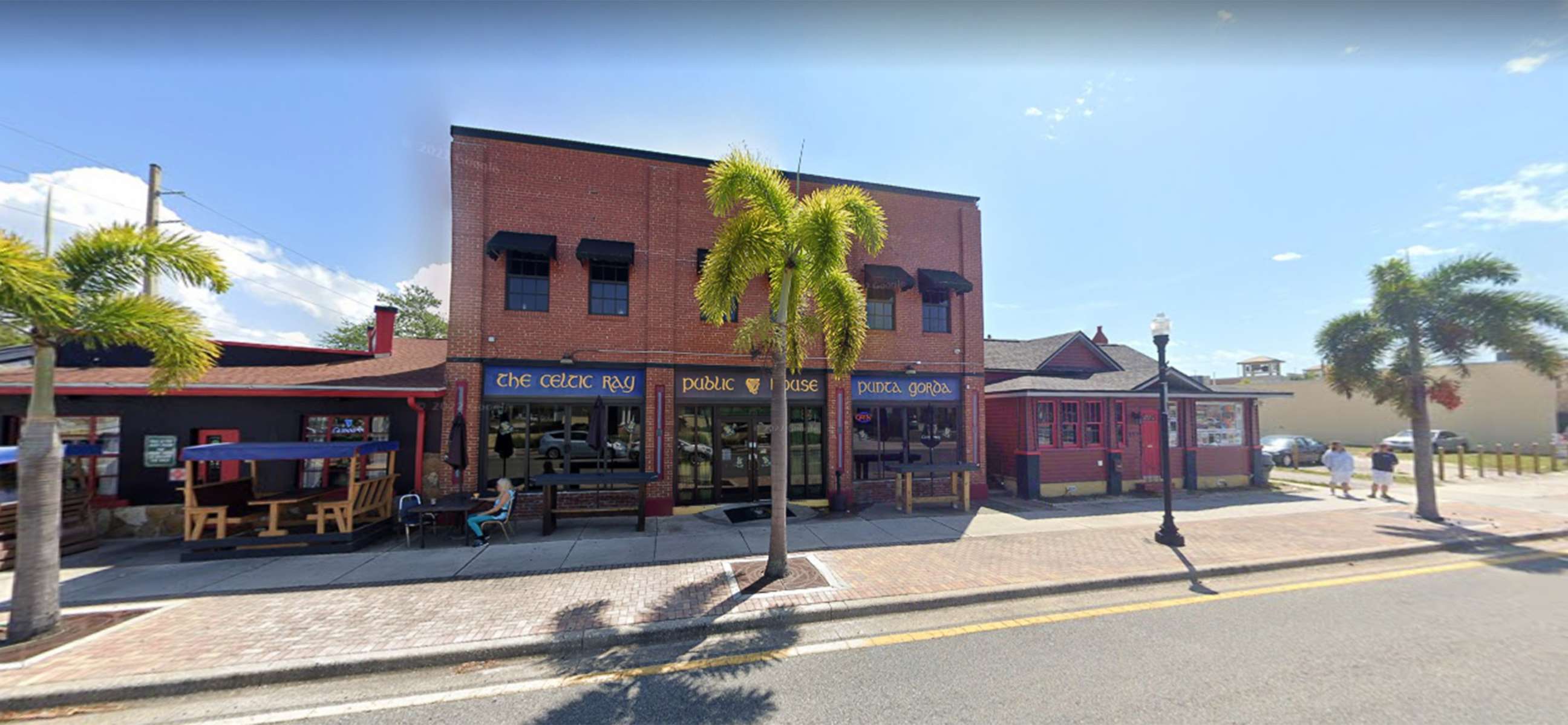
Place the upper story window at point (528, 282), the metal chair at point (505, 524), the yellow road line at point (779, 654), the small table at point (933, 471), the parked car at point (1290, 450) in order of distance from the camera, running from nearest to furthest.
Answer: the yellow road line at point (779, 654) → the metal chair at point (505, 524) → the upper story window at point (528, 282) → the small table at point (933, 471) → the parked car at point (1290, 450)

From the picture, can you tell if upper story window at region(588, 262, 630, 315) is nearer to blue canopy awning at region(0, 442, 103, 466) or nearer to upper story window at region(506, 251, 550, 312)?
upper story window at region(506, 251, 550, 312)

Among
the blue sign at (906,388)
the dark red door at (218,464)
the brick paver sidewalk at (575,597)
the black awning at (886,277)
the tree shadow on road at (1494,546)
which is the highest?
the black awning at (886,277)

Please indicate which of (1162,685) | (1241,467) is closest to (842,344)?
(1162,685)

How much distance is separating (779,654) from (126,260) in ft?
26.5

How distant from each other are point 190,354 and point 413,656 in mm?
4505

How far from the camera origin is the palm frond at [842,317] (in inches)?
304

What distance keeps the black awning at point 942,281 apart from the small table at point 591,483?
8.00 meters

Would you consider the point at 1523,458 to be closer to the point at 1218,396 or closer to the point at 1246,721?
the point at 1218,396

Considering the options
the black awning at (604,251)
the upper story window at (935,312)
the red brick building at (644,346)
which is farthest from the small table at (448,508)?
the upper story window at (935,312)

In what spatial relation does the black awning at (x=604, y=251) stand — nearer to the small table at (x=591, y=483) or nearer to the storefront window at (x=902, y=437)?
the small table at (x=591, y=483)

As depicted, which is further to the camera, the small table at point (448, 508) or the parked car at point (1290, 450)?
the parked car at point (1290, 450)

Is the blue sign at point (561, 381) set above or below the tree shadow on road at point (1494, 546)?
above

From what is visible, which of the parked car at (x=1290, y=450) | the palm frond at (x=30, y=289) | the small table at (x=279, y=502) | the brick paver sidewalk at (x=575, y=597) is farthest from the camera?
the parked car at (x=1290, y=450)

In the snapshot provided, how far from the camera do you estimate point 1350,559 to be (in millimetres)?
7977
